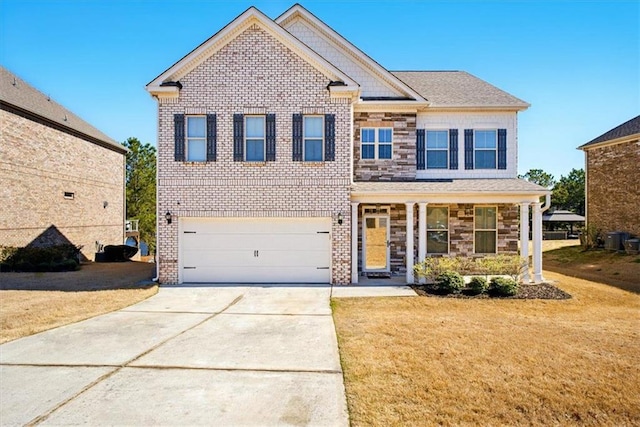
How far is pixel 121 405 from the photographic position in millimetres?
4453

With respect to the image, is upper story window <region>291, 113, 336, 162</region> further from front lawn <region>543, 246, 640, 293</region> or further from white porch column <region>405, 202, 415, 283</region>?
front lawn <region>543, 246, 640, 293</region>

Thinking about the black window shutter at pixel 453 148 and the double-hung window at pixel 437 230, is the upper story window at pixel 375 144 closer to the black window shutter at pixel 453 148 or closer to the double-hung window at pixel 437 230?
the black window shutter at pixel 453 148

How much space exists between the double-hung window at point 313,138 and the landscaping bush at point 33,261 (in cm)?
1070

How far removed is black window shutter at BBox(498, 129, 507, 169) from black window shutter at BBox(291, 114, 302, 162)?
743cm

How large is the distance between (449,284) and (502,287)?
54.8 inches

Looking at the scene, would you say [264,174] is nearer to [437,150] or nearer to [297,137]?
[297,137]

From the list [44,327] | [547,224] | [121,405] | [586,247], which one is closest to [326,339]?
[121,405]

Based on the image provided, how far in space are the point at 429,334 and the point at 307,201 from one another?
6.24 meters

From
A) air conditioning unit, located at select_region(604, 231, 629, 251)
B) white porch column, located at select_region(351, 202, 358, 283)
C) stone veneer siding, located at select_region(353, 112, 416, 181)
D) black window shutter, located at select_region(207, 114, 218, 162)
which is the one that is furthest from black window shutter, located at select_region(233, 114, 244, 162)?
air conditioning unit, located at select_region(604, 231, 629, 251)

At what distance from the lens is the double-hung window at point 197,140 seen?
1223 cm

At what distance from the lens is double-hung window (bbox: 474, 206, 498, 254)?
1393 centimetres

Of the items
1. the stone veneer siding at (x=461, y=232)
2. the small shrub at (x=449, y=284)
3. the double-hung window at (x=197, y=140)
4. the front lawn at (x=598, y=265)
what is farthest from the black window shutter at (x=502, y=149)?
the double-hung window at (x=197, y=140)

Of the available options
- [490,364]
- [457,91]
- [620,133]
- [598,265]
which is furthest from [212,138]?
[620,133]

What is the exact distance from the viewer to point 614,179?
20828 millimetres
